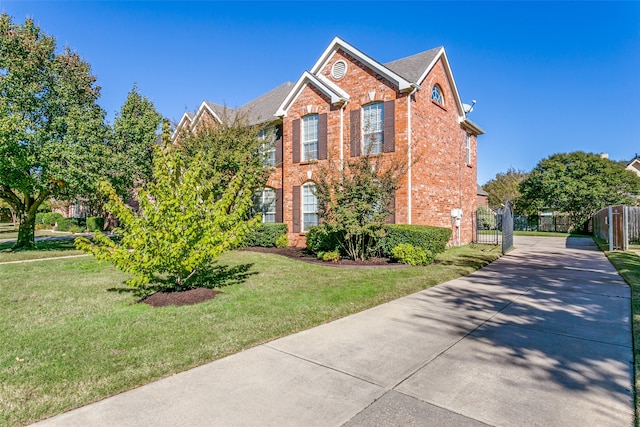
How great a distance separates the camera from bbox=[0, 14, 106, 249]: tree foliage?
511 inches

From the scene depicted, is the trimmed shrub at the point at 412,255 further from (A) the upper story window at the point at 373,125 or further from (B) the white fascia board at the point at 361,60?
(B) the white fascia board at the point at 361,60

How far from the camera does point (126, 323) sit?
521 cm

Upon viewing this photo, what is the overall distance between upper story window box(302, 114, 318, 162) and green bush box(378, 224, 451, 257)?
5148mm

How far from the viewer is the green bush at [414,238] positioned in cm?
1097

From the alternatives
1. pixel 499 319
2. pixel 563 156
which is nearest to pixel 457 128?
pixel 499 319

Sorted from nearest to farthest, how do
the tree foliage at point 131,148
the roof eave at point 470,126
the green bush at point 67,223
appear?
the tree foliage at point 131,148, the roof eave at point 470,126, the green bush at point 67,223

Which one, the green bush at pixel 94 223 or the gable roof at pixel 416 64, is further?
the green bush at pixel 94 223

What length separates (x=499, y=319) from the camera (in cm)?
546

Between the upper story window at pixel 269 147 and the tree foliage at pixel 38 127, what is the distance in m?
6.81

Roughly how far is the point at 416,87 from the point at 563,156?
25703 millimetres

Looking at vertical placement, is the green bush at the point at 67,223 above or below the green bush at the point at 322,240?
above

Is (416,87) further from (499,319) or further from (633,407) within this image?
(633,407)

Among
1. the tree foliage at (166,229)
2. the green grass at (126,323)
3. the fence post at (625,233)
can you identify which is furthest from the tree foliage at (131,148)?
the fence post at (625,233)

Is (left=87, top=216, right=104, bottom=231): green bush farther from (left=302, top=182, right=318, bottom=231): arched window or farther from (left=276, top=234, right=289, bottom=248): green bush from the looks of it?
(left=302, top=182, right=318, bottom=231): arched window
